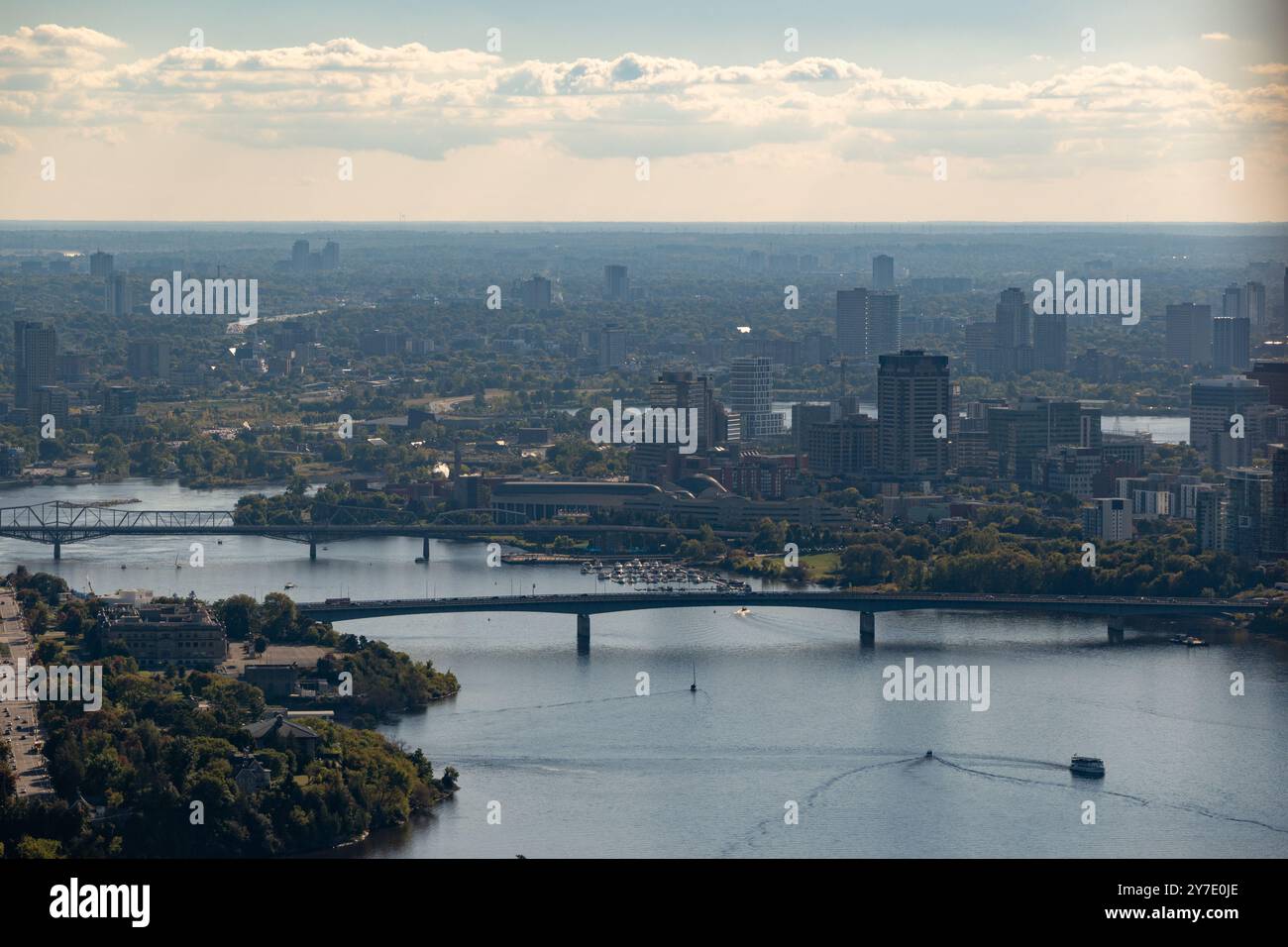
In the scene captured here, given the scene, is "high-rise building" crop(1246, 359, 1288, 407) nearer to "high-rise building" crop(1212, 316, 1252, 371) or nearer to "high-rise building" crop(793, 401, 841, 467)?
"high-rise building" crop(793, 401, 841, 467)

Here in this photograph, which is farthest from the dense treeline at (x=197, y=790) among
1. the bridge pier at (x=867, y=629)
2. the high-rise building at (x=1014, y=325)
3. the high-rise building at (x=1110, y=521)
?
the high-rise building at (x=1014, y=325)

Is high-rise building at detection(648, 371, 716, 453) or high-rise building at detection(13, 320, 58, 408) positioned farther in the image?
high-rise building at detection(13, 320, 58, 408)

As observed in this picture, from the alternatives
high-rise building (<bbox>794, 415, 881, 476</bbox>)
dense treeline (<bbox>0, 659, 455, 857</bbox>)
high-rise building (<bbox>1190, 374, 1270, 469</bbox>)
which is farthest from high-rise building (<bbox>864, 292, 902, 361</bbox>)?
dense treeline (<bbox>0, 659, 455, 857</bbox>)

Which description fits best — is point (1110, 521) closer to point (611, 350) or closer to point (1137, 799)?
point (1137, 799)
